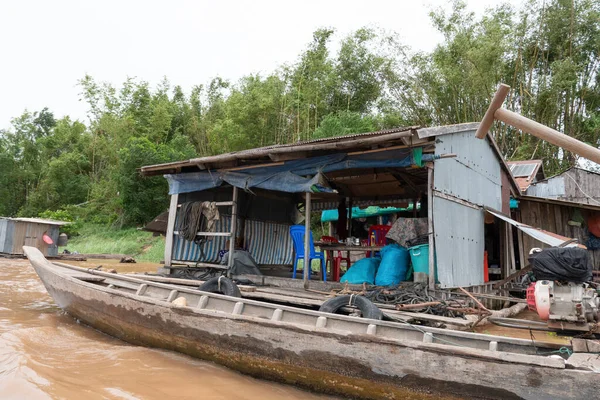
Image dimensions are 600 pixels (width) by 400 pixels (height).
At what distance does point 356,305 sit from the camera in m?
4.61

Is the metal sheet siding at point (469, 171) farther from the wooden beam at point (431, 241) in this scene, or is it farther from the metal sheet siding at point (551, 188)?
the metal sheet siding at point (551, 188)

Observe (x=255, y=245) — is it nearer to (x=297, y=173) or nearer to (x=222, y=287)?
(x=297, y=173)

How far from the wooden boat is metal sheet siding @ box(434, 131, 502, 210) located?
10.8 feet

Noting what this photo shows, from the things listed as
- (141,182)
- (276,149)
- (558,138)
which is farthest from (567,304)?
(141,182)

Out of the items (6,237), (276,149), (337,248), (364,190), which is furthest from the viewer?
(6,237)

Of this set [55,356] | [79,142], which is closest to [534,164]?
[55,356]

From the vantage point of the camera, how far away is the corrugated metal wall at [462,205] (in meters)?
6.45

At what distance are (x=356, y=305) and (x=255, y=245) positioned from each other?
17.0 ft

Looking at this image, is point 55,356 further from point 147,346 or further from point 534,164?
point 534,164

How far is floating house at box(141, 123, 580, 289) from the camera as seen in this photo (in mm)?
6227

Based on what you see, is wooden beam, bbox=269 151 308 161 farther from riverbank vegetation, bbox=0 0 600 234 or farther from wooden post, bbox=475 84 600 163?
riverbank vegetation, bbox=0 0 600 234

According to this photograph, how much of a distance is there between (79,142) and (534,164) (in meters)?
31.0

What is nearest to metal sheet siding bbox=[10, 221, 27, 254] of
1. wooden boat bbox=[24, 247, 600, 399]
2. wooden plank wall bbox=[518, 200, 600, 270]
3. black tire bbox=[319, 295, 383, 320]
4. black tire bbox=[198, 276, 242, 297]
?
wooden boat bbox=[24, 247, 600, 399]

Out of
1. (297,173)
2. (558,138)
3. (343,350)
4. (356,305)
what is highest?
(297,173)
